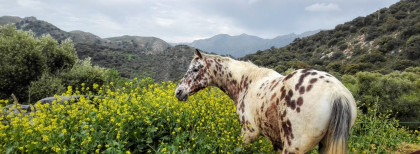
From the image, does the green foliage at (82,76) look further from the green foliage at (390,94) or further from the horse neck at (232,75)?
the green foliage at (390,94)

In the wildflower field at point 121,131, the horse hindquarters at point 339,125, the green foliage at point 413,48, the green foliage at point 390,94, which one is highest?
the green foliage at point 413,48

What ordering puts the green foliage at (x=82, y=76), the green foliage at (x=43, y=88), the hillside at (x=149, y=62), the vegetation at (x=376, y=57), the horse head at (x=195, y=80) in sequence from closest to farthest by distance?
the horse head at (x=195, y=80) < the green foliage at (x=43, y=88) < the vegetation at (x=376, y=57) < the green foliage at (x=82, y=76) < the hillside at (x=149, y=62)

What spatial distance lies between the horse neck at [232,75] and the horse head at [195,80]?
0.49 feet

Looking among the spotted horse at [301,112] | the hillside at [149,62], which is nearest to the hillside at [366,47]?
the hillside at [149,62]

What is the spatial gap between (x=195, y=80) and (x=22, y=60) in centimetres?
1907

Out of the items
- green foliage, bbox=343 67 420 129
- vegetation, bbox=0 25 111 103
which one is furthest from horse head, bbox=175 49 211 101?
green foliage, bbox=343 67 420 129

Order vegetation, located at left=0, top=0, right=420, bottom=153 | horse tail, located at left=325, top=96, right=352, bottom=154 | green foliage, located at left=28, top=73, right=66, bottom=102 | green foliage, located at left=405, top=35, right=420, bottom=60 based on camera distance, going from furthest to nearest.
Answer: green foliage, located at left=405, top=35, right=420, bottom=60, green foliage, located at left=28, top=73, right=66, bottom=102, vegetation, located at left=0, top=0, right=420, bottom=153, horse tail, located at left=325, top=96, right=352, bottom=154

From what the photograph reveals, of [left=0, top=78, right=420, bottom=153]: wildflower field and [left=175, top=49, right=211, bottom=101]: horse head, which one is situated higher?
[left=175, top=49, right=211, bottom=101]: horse head

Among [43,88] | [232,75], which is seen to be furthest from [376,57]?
[43,88]

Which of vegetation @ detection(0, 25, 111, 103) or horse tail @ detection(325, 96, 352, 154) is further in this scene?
vegetation @ detection(0, 25, 111, 103)

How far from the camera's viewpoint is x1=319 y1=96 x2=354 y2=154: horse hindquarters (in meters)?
2.78

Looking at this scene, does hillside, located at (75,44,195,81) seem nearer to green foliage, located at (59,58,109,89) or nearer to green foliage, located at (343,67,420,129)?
green foliage, located at (59,58,109,89)

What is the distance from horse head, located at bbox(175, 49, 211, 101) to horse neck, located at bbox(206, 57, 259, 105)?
149 millimetres

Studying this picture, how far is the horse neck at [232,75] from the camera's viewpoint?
5023mm
